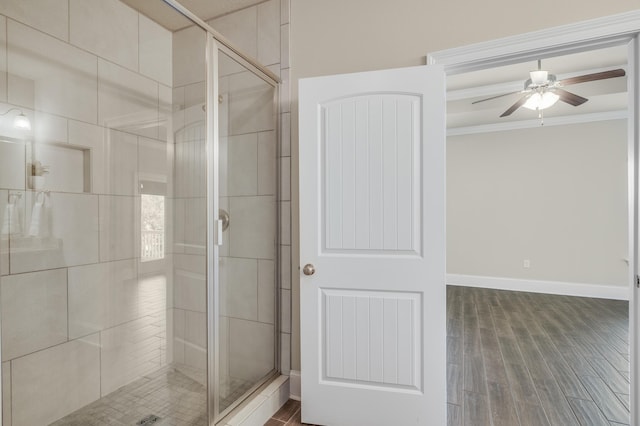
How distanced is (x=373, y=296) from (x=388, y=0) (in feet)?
5.71

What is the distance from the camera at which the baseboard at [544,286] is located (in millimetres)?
4730

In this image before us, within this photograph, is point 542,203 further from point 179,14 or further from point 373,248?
point 179,14

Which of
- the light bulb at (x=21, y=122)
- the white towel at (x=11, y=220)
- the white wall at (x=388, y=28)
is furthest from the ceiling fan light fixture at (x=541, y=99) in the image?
the white towel at (x=11, y=220)

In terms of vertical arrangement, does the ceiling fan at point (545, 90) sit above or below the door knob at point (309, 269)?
above

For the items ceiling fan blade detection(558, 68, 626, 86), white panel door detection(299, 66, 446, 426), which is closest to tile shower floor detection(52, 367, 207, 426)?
white panel door detection(299, 66, 446, 426)

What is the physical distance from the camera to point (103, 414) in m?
1.74

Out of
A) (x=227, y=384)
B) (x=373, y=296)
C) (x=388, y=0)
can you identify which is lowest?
(x=227, y=384)

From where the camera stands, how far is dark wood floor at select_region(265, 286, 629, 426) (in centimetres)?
201

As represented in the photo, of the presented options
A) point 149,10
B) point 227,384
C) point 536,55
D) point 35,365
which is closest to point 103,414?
point 35,365

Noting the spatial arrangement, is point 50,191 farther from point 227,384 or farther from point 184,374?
point 227,384

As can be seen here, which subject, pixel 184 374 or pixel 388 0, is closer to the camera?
pixel 184 374

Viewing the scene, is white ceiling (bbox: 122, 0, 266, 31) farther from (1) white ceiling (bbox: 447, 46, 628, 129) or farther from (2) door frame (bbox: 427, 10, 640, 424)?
(1) white ceiling (bbox: 447, 46, 628, 129)

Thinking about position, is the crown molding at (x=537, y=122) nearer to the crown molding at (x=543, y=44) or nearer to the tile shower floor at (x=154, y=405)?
the crown molding at (x=543, y=44)

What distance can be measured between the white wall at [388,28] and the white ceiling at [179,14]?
45 centimetres
